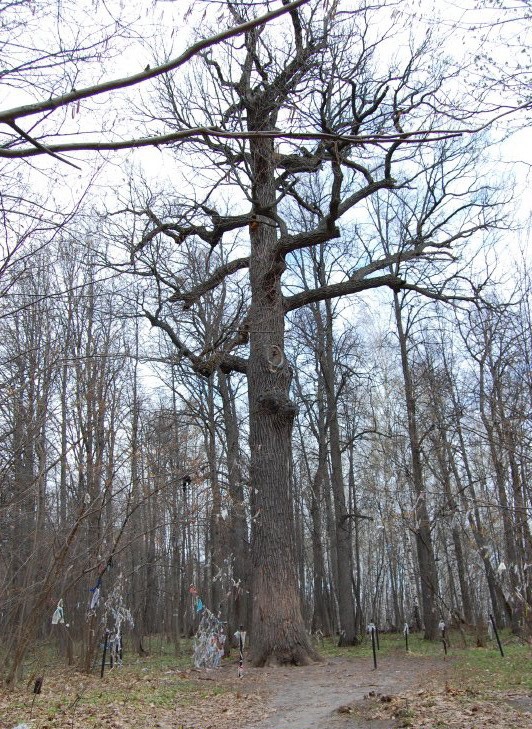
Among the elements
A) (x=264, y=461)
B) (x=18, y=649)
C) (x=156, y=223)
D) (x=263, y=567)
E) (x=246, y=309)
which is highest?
(x=156, y=223)

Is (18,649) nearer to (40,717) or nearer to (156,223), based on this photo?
(40,717)

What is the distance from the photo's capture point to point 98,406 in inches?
318

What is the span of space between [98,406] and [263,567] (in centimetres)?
380

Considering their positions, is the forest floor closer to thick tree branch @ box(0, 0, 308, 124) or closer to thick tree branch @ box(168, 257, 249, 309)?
thick tree branch @ box(0, 0, 308, 124)

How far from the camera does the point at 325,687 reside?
24.4ft

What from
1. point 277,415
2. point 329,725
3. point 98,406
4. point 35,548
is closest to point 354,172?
point 277,415

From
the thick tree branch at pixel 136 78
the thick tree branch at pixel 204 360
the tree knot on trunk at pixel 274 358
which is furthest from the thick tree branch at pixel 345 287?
the thick tree branch at pixel 136 78

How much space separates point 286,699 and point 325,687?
2.79ft

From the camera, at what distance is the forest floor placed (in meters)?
5.20

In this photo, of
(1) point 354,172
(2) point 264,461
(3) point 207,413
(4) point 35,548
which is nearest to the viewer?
(4) point 35,548

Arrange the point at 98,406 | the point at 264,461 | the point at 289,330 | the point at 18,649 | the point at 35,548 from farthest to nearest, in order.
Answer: the point at 289,330 < the point at 264,461 < the point at 98,406 < the point at 35,548 < the point at 18,649

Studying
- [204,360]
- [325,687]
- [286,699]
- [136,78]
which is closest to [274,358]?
[204,360]

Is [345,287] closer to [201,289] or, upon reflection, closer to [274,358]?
[274,358]

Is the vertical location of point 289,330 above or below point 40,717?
above
